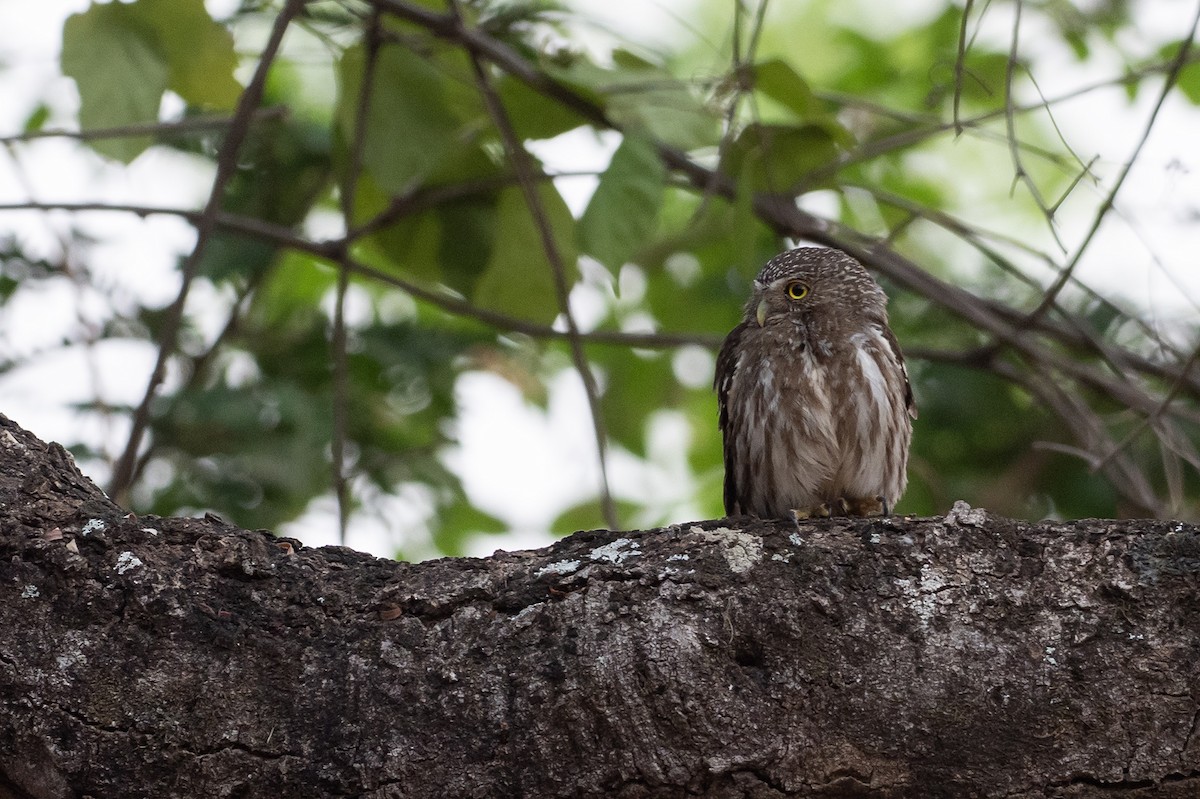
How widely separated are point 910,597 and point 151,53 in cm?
258

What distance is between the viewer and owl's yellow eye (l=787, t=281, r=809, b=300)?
181 inches

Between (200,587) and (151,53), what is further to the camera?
(151,53)

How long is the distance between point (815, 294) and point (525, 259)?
1.00m

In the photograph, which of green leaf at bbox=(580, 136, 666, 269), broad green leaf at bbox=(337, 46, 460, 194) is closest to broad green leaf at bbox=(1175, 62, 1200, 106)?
green leaf at bbox=(580, 136, 666, 269)

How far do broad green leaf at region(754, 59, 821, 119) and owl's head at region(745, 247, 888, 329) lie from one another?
0.67 metres

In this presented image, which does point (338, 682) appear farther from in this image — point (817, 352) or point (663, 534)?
point (817, 352)

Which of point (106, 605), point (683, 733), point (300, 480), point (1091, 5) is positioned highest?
point (1091, 5)

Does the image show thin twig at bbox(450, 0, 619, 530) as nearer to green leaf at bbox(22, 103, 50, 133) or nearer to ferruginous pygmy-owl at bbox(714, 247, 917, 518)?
ferruginous pygmy-owl at bbox(714, 247, 917, 518)

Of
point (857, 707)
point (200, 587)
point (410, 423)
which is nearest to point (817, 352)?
point (410, 423)

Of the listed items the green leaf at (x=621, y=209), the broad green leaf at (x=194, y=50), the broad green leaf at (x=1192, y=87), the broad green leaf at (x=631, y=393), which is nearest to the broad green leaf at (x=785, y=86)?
the green leaf at (x=621, y=209)

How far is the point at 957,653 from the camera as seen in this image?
2.51 meters

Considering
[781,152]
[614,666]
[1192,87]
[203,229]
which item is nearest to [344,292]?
[203,229]

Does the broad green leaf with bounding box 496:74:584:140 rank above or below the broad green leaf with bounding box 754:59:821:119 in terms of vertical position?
above

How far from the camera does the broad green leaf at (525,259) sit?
173 inches
